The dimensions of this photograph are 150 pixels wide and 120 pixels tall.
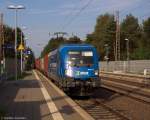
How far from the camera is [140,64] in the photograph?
207ft

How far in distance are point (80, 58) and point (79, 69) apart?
0.78m

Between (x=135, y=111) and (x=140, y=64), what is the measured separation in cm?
4584

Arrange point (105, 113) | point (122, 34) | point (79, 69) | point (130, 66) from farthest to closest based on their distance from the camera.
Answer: point (122, 34), point (130, 66), point (79, 69), point (105, 113)

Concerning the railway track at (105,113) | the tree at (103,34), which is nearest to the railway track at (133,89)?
the railway track at (105,113)

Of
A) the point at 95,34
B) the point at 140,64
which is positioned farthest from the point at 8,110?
the point at 95,34

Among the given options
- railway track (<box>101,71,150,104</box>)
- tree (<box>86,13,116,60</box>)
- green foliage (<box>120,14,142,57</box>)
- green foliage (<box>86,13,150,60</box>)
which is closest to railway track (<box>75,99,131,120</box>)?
railway track (<box>101,71,150,104</box>)

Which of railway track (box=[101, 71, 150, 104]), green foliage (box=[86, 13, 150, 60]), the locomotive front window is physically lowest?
railway track (box=[101, 71, 150, 104])

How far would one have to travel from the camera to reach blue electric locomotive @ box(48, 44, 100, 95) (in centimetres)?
2295

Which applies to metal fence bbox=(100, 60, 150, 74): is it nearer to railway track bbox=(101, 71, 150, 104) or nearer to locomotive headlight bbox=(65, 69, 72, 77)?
railway track bbox=(101, 71, 150, 104)

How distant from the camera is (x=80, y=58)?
23.8 m

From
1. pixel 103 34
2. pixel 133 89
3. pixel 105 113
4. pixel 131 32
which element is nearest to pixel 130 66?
pixel 133 89

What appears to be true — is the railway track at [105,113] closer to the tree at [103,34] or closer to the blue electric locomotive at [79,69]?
the blue electric locomotive at [79,69]

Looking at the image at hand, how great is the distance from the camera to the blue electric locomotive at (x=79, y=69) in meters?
23.0

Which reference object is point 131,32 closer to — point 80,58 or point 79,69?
point 80,58
